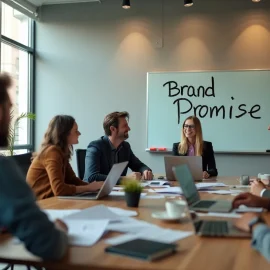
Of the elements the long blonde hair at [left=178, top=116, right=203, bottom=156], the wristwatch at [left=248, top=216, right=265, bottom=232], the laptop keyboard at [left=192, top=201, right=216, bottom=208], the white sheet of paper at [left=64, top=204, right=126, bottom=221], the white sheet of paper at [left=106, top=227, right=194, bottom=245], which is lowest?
the laptop keyboard at [left=192, top=201, right=216, bottom=208]

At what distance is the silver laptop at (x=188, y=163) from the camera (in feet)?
9.54

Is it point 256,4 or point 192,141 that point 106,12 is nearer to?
point 256,4

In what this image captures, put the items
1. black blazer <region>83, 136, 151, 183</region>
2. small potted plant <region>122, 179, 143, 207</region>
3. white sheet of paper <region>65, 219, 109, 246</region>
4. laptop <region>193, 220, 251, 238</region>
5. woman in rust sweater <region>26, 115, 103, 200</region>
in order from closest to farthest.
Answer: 1. white sheet of paper <region>65, 219, 109, 246</region>
2. laptop <region>193, 220, 251, 238</region>
3. small potted plant <region>122, 179, 143, 207</region>
4. woman in rust sweater <region>26, 115, 103, 200</region>
5. black blazer <region>83, 136, 151, 183</region>

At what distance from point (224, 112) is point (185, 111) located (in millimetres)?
463

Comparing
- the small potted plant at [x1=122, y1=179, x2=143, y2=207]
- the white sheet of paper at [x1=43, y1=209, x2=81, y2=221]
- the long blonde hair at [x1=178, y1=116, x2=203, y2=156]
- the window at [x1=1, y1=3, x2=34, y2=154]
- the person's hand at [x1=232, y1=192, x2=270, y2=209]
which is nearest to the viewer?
the white sheet of paper at [x1=43, y1=209, x2=81, y2=221]

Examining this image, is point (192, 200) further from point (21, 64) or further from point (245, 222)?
point (21, 64)

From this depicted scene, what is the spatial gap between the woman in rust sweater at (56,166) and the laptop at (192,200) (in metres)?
0.78

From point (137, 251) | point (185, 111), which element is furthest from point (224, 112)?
point (137, 251)

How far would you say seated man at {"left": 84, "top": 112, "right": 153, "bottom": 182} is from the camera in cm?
302

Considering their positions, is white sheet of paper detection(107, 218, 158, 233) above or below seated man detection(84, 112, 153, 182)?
below

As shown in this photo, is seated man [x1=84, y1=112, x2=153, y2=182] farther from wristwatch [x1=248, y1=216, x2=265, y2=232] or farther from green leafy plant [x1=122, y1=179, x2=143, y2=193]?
wristwatch [x1=248, y1=216, x2=265, y2=232]

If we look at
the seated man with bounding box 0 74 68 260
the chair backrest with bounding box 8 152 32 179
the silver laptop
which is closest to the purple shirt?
the silver laptop

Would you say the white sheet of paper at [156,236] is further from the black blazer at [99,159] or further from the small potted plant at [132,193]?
the black blazer at [99,159]

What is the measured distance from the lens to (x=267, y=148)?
15.4ft
